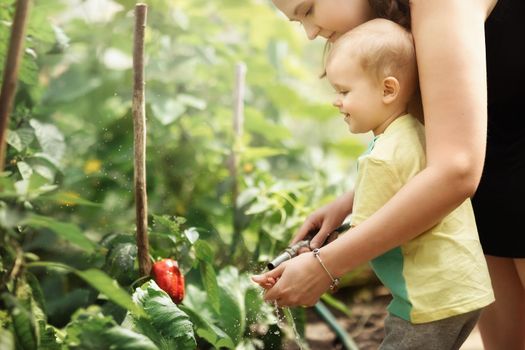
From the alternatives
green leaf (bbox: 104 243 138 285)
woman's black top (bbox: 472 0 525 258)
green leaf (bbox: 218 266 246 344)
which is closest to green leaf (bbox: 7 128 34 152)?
green leaf (bbox: 104 243 138 285)

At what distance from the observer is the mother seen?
5.12ft

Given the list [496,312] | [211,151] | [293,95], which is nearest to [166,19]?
[211,151]

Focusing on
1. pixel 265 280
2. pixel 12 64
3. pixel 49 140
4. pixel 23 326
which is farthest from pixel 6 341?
pixel 49 140

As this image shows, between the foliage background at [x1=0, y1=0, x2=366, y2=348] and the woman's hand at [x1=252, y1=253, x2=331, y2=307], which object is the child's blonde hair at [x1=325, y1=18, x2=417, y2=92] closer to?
the woman's hand at [x1=252, y1=253, x2=331, y2=307]

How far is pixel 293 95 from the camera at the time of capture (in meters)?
4.00

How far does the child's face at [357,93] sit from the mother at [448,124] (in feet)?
0.39

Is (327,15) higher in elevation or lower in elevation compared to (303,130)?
higher

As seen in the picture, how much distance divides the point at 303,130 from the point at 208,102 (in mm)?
1572

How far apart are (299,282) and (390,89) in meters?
0.42

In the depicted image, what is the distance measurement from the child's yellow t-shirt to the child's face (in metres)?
0.06

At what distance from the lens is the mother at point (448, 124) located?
1.56 meters

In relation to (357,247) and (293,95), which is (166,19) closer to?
(293,95)

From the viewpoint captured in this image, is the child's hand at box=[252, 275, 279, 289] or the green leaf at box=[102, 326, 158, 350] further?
the child's hand at box=[252, 275, 279, 289]

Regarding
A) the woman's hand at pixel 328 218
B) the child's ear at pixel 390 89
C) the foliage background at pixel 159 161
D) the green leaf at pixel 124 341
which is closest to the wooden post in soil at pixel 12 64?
the foliage background at pixel 159 161
